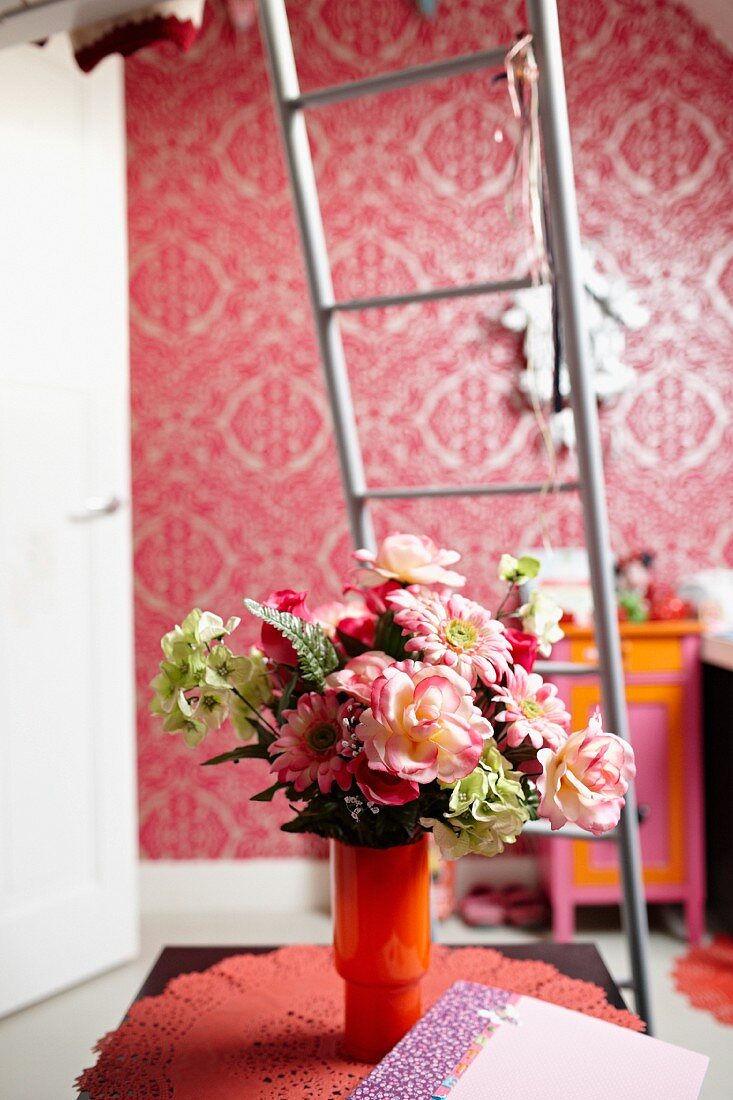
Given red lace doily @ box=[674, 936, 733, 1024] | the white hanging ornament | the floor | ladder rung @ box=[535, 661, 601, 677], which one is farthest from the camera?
the white hanging ornament

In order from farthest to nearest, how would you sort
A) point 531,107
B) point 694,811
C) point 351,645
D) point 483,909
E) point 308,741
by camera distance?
1. point 483,909
2. point 694,811
3. point 531,107
4. point 351,645
5. point 308,741

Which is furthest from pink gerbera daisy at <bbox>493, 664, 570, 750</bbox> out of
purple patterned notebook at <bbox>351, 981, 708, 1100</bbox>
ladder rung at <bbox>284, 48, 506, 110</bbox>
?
ladder rung at <bbox>284, 48, 506, 110</bbox>

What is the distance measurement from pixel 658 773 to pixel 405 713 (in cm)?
219

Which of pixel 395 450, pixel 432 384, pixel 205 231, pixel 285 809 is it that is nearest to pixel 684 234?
pixel 432 384

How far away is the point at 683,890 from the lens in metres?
2.73

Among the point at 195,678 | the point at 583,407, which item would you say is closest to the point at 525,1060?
the point at 195,678

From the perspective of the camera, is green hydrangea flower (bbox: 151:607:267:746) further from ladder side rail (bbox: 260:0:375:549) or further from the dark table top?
ladder side rail (bbox: 260:0:375:549)

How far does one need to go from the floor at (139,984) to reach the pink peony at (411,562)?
1453mm

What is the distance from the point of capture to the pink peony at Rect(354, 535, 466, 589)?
0.95 meters

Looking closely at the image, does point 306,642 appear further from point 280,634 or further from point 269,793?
point 269,793

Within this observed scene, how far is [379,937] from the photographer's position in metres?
0.91

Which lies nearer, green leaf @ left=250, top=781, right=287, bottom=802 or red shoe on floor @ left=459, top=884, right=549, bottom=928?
green leaf @ left=250, top=781, right=287, bottom=802

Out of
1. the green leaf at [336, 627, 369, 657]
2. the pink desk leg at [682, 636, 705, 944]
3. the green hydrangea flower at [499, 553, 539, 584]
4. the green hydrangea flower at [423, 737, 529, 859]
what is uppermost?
the green hydrangea flower at [499, 553, 539, 584]

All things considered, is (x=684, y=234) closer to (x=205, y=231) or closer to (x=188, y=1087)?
(x=205, y=231)
